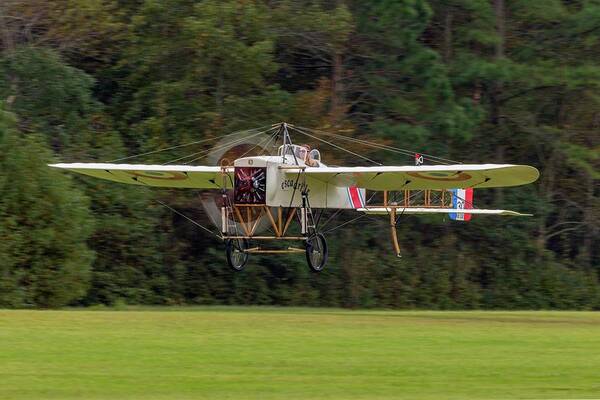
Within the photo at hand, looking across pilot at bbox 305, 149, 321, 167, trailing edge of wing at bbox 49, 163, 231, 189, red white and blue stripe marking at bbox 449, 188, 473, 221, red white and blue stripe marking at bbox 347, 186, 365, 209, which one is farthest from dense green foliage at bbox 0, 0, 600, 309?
pilot at bbox 305, 149, 321, 167

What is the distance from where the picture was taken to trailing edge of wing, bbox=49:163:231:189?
2352 centimetres

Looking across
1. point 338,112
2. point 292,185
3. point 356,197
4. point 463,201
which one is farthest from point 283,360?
point 338,112

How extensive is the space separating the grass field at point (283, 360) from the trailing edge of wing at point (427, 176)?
123 inches

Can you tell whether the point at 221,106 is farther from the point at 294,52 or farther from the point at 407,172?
the point at 407,172

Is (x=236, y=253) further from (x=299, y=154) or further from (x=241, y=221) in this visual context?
(x=299, y=154)

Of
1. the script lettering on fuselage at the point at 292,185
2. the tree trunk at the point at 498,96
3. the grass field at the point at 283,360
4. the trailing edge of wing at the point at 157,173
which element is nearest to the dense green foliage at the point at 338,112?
the tree trunk at the point at 498,96

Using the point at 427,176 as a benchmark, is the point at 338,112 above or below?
below

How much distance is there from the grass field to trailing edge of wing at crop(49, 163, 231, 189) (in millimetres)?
5340

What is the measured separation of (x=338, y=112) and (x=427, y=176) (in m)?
13.4

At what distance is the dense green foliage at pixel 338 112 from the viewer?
3406 centimetres

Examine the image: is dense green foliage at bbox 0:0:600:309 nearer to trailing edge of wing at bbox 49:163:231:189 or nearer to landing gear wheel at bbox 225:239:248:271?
trailing edge of wing at bbox 49:163:231:189

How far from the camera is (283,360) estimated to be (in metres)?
13.2

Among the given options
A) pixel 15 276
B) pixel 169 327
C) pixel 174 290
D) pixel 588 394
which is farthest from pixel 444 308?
pixel 588 394

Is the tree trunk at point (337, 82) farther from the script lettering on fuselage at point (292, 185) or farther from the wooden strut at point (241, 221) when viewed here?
the wooden strut at point (241, 221)
